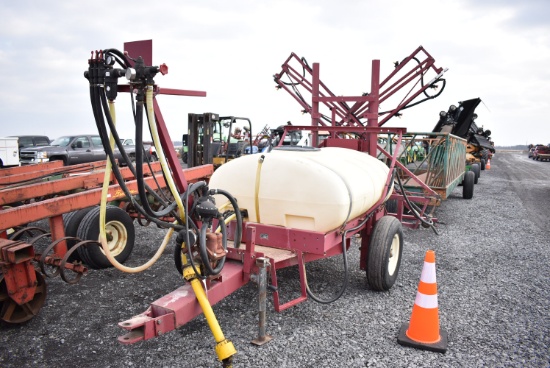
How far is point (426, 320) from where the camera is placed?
139 inches

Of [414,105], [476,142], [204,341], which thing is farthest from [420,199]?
[476,142]

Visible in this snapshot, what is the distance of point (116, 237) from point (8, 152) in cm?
1365

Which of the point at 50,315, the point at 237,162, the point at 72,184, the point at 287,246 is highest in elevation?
the point at 237,162

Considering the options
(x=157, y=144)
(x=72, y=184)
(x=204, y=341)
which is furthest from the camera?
(x=72, y=184)

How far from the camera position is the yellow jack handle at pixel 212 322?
2775mm

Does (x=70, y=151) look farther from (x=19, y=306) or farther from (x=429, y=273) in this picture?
(x=429, y=273)

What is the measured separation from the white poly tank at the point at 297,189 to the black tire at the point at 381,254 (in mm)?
419

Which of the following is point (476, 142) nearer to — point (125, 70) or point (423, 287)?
point (423, 287)

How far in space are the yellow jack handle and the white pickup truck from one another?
16.5 m

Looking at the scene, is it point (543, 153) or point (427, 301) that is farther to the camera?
point (543, 153)

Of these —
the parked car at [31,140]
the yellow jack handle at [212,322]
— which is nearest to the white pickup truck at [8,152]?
the parked car at [31,140]

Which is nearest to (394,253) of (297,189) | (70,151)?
(297,189)

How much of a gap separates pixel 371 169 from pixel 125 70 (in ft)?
10.3

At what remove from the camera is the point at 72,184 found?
5.72m
